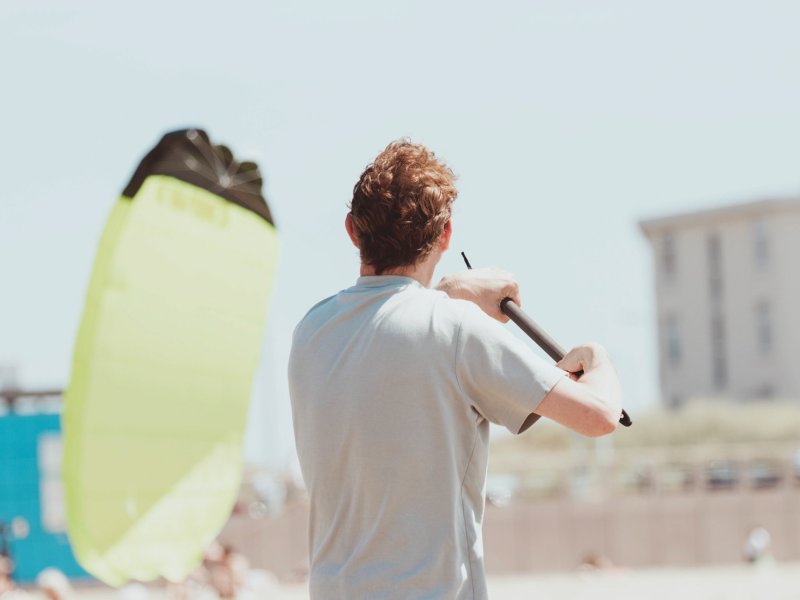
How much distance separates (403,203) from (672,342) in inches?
1685

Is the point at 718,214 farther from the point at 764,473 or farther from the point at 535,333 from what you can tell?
the point at 535,333

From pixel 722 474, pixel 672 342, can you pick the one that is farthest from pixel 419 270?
pixel 672 342

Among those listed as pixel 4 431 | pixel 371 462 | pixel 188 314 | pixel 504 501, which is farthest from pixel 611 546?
pixel 371 462

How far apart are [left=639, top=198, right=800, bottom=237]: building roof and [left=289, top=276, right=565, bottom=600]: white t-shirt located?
40110mm

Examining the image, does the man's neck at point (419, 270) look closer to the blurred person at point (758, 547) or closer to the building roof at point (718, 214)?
the blurred person at point (758, 547)

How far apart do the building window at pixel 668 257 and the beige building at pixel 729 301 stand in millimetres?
33

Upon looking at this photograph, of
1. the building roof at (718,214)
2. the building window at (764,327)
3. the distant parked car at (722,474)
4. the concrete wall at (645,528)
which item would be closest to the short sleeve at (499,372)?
the concrete wall at (645,528)

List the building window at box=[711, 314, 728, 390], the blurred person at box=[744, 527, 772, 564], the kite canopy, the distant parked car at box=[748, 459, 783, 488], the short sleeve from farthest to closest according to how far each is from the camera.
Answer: the building window at box=[711, 314, 728, 390] < the distant parked car at box=[748, 459, 783, 488] < the blurred person at box=[744, 527, 772, 564] < the kite canopy < the short sleeve

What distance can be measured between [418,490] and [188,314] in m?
5.72

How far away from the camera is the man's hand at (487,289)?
1859mm

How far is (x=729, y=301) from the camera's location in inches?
1646

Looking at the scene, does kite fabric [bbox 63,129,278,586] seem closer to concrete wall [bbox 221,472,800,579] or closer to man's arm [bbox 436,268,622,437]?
man's arm [bbox 436,268,622,437]

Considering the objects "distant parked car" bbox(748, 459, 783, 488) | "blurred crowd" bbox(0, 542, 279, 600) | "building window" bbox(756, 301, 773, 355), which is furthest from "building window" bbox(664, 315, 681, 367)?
"blurred crowd" bbox(0, 542, 279, 600)

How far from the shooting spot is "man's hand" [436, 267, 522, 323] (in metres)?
1.86
